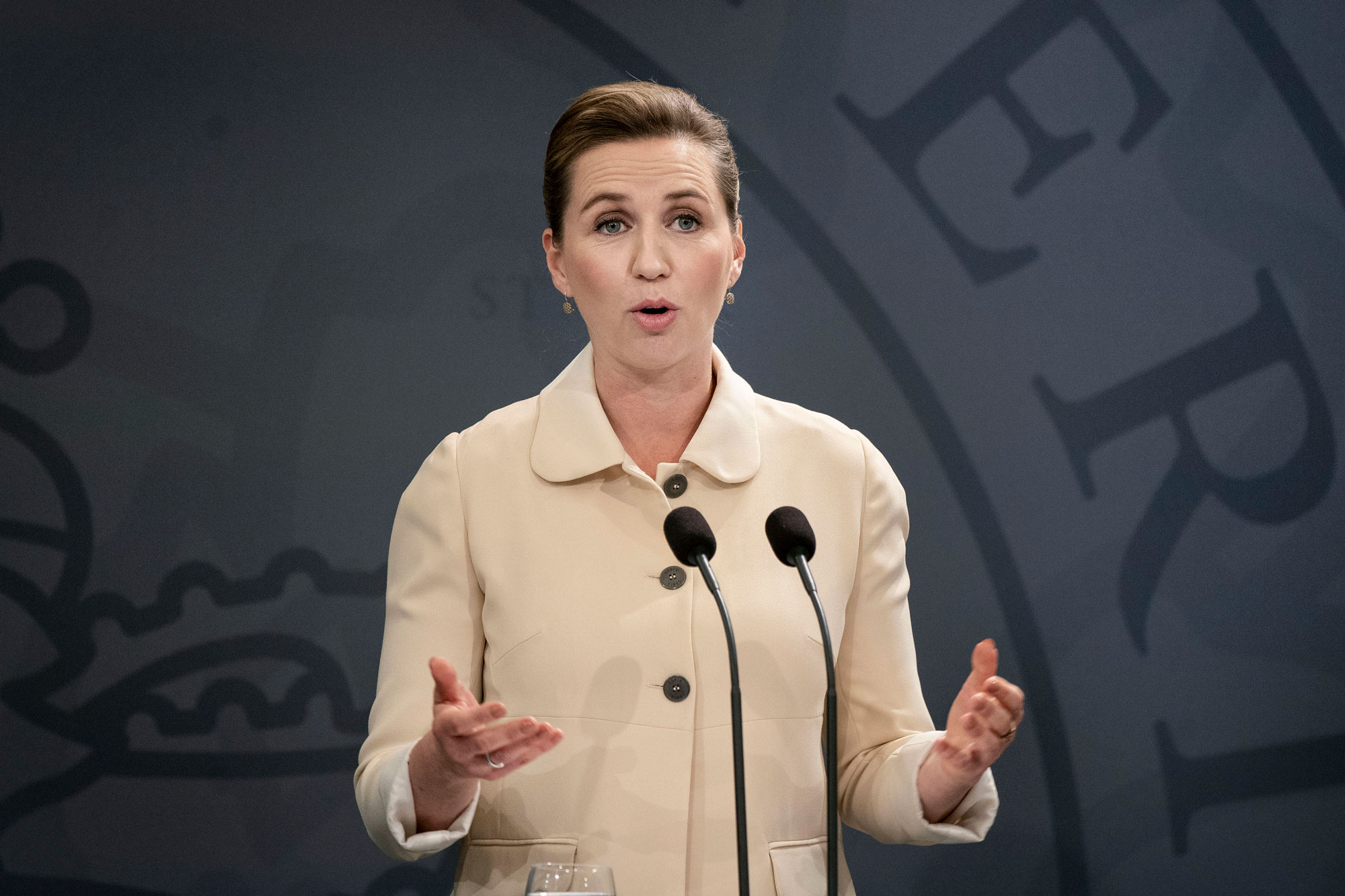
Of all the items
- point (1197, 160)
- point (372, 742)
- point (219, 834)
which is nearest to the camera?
point (372, 742)

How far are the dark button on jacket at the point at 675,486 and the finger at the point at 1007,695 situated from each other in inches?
21.4

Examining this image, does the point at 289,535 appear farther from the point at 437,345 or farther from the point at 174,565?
the point at 437,345

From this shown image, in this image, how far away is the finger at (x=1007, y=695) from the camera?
1.12 m

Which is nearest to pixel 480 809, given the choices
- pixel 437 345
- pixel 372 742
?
pixel 372 742

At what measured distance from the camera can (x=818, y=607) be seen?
104 centimetres

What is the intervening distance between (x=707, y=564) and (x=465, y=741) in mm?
317

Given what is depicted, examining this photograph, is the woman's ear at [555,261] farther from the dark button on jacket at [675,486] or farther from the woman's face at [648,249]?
the dark button on jacket at [675,486]

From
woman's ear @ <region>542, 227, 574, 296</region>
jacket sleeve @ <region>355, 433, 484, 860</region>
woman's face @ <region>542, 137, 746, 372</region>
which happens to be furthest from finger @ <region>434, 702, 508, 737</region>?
woman's ear @ <region>542, 227, 574, 296</region>

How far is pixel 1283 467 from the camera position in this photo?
254 centimetres

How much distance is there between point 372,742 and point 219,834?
3.49ft

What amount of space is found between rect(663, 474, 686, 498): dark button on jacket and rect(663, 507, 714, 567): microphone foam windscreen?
0.42 meters

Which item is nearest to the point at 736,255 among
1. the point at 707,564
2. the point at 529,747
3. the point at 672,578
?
the point at 672,578

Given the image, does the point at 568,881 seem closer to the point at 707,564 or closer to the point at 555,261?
the point at 707,564

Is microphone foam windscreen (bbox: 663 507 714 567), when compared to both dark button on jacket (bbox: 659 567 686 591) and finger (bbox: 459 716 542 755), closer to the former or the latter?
finger (bbox: 459 716 542 755)
